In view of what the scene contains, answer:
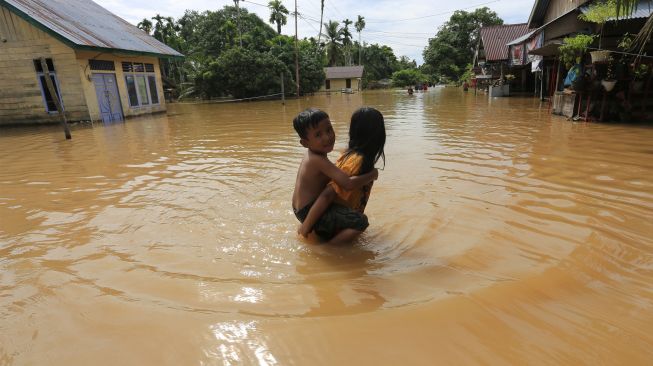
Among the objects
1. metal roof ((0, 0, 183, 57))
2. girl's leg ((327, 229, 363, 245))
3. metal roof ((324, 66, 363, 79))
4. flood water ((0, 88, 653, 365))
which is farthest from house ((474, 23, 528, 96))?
girl's leg ((327, 229, 363, 245))

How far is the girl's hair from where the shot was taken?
118 inches

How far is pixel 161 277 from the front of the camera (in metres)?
2.91

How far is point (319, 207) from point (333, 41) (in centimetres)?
5594

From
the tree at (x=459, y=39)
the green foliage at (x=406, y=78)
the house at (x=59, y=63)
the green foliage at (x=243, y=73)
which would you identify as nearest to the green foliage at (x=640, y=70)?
the house at (x=59, y=63)

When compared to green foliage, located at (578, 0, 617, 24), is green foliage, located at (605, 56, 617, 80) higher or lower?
lower

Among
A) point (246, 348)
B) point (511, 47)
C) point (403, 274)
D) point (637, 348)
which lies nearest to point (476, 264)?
point (403, 274)

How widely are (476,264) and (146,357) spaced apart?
2.28 meters

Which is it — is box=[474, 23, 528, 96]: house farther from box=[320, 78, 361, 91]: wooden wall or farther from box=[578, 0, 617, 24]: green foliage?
box=[320, 78, 361, 91]: wooden wall

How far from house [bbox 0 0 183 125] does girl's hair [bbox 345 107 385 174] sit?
14.6 metres

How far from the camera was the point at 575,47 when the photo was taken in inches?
401

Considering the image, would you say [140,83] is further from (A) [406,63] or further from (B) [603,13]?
(A) [406,63]

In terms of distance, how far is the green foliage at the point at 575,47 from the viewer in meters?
10.0

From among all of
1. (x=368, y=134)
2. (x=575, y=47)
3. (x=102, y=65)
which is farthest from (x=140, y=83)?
(x=368, y=134)

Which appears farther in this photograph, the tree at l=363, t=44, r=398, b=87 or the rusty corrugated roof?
the tree at l=363, t=44, r=398, b=87
